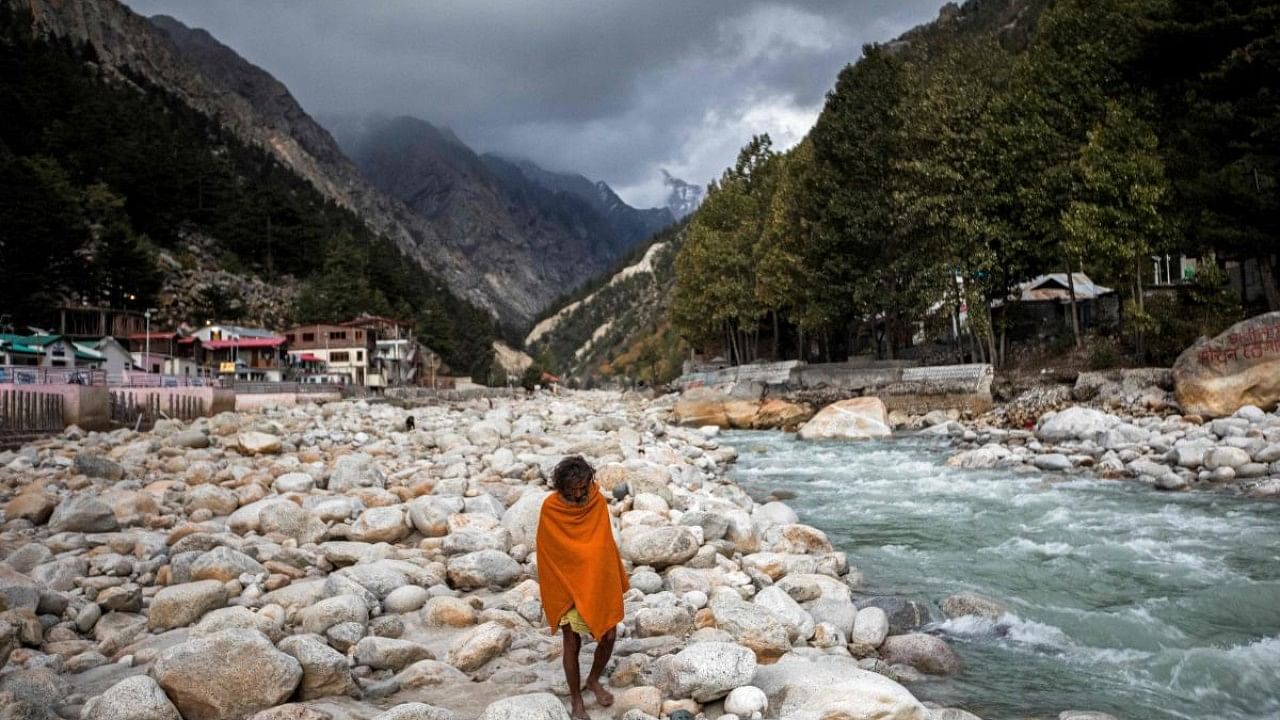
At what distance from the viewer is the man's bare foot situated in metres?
4.95

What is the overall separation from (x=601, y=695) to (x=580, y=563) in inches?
38.7

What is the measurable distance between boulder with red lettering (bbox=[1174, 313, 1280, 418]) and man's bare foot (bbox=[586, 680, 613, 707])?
2053 cm

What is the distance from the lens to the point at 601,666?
5027 millimetres

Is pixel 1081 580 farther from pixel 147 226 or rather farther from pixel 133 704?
pixel 147 226

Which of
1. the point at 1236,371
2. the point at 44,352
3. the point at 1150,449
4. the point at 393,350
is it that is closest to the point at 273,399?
the point at 44,352

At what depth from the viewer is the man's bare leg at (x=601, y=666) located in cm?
492

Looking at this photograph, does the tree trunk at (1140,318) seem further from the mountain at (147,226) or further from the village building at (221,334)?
the village building at (221,334)

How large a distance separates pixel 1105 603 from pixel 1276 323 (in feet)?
51.3

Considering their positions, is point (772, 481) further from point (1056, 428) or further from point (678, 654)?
point (678, 654)

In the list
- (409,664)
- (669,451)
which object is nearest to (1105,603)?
(409,664)

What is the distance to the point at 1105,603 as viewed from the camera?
7.86m

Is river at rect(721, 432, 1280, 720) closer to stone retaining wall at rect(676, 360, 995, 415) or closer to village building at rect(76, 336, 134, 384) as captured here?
stone retaining wall at rect(676, 360, 995, 415)

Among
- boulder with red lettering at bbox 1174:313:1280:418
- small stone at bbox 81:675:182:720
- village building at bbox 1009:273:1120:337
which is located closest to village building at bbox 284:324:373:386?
village building at bbox 1009:273:1120:337

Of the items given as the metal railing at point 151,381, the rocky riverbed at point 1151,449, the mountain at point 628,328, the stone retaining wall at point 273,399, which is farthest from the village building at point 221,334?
the rocky riverbed at point 1151,449
